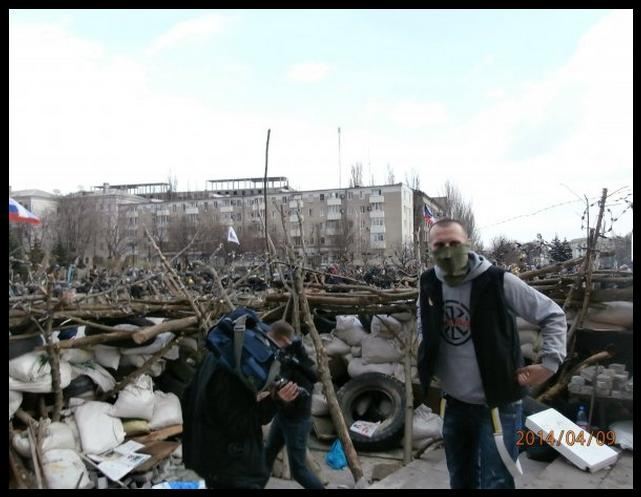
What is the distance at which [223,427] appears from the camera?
292 cm

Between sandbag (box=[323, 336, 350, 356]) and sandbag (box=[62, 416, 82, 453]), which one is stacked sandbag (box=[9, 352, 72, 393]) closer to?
sandbag (box=[62, 416, 82, 453])

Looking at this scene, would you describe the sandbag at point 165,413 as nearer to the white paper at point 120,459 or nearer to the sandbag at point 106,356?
the white paper at point 120,459

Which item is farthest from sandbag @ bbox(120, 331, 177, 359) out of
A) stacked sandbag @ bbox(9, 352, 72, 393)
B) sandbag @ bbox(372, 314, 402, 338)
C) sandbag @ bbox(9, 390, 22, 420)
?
sandbag @ bbox(372, 314, 402, 338)

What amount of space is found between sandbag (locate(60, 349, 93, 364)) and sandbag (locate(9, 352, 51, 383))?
0.27 meters

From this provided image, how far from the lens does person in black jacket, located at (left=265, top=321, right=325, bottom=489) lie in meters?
3.32

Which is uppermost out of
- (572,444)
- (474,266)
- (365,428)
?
(474,266)

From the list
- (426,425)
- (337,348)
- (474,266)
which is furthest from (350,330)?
(474,266)

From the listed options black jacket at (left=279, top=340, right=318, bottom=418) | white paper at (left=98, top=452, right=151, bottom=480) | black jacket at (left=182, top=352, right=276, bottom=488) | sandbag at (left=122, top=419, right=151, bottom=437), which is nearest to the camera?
black jacket at (left=182, top=352, right=276, bottom=488)

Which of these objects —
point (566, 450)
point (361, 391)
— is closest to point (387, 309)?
point (361, 391)

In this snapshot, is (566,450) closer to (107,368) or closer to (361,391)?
(361,391)

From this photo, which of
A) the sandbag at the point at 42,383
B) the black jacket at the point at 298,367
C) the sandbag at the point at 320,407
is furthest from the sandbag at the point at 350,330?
the black jacket at the point at 298,367

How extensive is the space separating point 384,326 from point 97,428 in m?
3.30

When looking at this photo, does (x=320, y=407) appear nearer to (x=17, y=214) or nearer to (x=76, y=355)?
(x=76, y=355)
